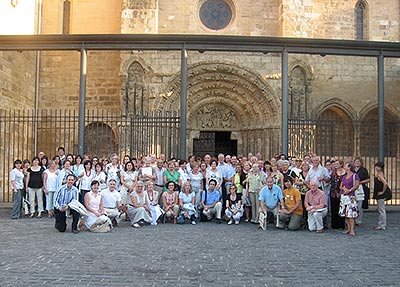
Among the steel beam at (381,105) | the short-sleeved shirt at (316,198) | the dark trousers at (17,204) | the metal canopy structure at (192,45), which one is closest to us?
the short-sleeved shirt at (316,198)

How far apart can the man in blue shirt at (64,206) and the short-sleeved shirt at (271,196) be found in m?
3.52

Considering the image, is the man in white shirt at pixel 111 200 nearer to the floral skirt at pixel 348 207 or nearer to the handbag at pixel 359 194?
the floral skirt at pixel 348 207

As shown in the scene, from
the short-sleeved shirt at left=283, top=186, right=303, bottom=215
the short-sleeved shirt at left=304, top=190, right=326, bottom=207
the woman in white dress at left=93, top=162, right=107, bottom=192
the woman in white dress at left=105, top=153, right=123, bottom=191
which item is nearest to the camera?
the short-sleeved shirt at left=304, top=190, right=326, bottom=207

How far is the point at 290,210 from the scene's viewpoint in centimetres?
866

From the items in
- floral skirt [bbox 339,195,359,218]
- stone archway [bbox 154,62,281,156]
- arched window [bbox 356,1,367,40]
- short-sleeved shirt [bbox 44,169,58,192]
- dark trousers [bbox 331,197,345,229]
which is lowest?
dark trousers [bbox 331,197,345,229]

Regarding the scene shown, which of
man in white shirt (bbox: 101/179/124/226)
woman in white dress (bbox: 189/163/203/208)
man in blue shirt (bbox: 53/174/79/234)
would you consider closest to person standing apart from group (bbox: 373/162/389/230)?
woman in white dress (bbox: 189/163/203/208)

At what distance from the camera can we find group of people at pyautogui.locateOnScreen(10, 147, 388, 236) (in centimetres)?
841

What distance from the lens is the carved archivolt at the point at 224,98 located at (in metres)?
15.9

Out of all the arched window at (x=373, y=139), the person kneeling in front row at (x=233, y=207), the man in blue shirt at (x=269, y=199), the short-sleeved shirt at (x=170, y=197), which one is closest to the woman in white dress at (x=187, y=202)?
the short-sleeved shirt at (x=170, y=197)

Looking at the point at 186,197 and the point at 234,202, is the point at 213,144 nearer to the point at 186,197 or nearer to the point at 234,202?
the point at 234,202

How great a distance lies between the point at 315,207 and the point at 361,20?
12.1 meters

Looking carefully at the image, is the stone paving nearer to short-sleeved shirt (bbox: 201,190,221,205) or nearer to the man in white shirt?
the man in white shirt

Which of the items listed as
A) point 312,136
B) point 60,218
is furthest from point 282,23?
point 60,218

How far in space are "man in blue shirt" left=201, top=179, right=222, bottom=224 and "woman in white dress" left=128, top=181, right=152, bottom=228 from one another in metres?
1.21
